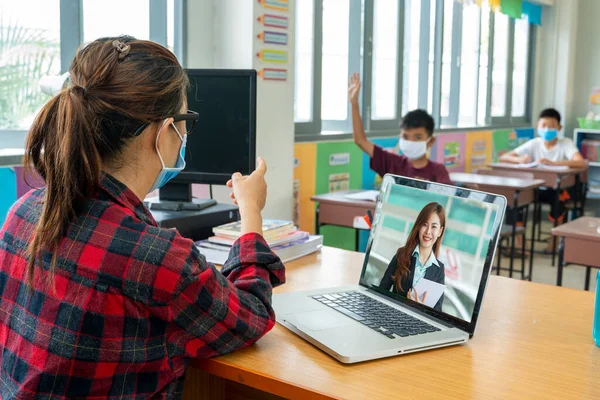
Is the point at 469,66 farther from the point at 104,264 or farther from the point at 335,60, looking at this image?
the point at 104,264

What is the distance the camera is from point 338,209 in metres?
3.82

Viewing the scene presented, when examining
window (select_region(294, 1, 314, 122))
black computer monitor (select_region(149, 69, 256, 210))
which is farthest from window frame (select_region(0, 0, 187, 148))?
window (select_region(294, 1, 314, 122))

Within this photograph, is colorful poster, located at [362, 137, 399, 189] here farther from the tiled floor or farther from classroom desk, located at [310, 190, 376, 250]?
the tiled floor

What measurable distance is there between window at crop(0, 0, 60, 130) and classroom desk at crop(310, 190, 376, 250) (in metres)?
1.65

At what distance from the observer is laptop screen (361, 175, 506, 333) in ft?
4.28

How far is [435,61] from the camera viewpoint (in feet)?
18.4

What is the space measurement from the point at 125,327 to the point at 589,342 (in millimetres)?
860

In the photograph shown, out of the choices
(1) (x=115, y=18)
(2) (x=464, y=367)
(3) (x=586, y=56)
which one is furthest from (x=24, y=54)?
(3) (x=586, y=56)


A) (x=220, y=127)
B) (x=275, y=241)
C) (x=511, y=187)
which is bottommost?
(x=511, y=187)

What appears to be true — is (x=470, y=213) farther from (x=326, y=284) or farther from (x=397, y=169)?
(x=397, y=169)

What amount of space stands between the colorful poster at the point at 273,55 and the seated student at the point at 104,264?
2256 millimetres

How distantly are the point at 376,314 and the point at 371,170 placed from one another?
3255 millimetres

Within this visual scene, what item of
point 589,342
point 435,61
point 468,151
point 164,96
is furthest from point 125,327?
point 468,151

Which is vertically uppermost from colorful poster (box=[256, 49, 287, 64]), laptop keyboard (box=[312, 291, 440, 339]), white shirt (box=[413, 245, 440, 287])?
colorful poster (box=[256, 49, 287, 64])
